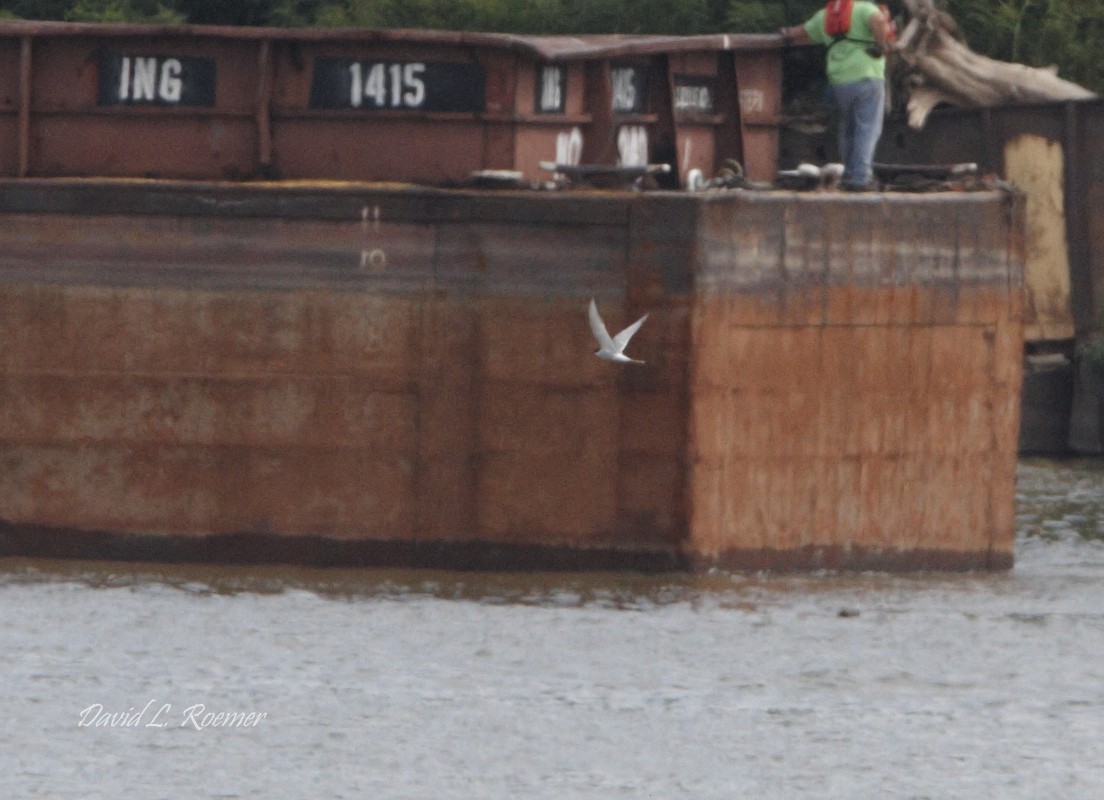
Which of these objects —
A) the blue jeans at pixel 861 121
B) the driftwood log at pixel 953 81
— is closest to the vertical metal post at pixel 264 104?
the blue jeans at pixel 861 121

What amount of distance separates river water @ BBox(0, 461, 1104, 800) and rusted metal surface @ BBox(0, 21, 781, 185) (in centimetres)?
270

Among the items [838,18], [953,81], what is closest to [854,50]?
[838,18]

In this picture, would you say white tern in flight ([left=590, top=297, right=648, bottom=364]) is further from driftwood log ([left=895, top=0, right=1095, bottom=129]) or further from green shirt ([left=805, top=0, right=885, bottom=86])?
driftwood log ([left=895, top=0, right=1095, bottom=129])

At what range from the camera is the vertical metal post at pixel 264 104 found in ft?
49.7

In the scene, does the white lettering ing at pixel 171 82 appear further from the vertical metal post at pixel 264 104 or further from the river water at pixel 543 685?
the river water at pixel 543 685

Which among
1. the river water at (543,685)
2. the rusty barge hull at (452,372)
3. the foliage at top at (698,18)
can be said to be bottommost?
the river water at (543,685)

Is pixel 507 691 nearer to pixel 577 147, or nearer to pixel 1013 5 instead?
pixel 577 147

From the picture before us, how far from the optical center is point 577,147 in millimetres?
15781

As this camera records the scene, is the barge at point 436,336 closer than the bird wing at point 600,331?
No

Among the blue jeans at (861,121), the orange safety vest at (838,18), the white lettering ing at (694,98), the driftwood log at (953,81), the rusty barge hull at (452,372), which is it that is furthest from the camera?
the driftwood log at (953,81)

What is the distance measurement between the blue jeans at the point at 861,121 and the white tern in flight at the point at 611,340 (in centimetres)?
237

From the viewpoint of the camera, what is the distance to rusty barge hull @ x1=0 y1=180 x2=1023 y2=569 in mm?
14625

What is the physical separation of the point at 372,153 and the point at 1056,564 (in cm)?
571

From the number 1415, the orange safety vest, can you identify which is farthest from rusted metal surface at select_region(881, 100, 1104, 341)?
the number 1415
